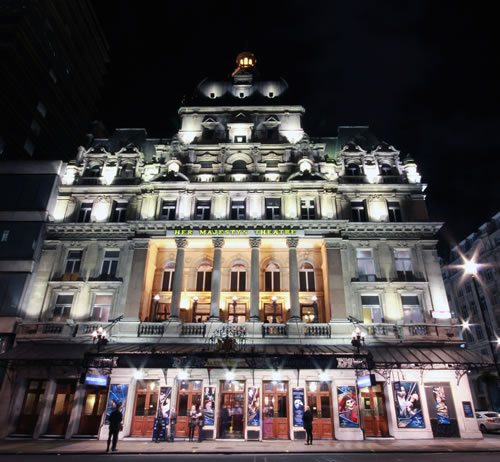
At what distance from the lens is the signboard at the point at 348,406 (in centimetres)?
2397

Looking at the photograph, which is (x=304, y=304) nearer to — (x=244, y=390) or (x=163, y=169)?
(x=244, y=390)

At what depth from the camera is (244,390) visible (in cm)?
2552

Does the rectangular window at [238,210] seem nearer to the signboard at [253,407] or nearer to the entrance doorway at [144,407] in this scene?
the signboard at [253,407]

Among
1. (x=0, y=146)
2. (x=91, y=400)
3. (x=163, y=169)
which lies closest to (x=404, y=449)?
(x=91, y=400)

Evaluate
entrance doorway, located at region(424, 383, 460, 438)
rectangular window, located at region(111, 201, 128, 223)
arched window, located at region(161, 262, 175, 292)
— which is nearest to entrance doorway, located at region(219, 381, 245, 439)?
arched window, located at region(161, 262, 175, 292)

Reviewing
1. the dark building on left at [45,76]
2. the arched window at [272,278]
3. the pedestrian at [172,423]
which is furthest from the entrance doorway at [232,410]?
the dark building on left at [45,76]

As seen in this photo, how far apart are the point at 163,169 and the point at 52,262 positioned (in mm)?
13070

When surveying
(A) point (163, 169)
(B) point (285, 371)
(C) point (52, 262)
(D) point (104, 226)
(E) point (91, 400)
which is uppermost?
(A) point (163, 169)

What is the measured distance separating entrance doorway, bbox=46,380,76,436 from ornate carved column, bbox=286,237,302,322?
17.5m

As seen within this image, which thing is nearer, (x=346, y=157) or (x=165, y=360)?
(x=165, y=360)

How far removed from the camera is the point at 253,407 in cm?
2461

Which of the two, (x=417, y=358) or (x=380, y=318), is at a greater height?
(x=380, y=318)

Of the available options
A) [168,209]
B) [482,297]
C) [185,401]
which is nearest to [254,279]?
[185,401]

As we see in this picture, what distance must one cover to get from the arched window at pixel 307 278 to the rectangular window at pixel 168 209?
13.0 m
